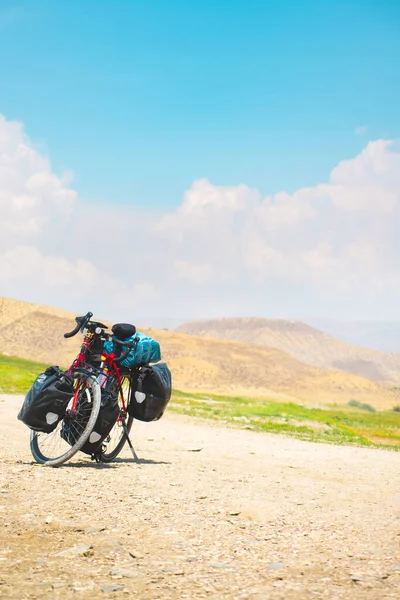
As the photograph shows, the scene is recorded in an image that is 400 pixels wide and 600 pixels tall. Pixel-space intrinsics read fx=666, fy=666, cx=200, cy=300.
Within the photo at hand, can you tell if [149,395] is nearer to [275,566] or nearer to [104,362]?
[104,362]

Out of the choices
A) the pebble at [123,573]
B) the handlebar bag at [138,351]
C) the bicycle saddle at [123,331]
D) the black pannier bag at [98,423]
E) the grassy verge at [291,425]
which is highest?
the bicycle saddle at [123,331]

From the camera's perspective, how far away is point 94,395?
9.36 meters

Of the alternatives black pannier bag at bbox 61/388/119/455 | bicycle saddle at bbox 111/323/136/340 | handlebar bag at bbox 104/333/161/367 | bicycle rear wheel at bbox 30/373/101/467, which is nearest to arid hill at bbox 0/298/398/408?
handlebar bag at bbox 104/333/161/367

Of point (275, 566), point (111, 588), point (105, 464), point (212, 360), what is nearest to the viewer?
point (111, 588)

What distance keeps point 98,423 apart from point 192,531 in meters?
3.35

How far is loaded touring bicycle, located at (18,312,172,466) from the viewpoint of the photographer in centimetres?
933

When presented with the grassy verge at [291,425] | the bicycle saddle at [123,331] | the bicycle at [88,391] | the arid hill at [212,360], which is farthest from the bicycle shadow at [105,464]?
the arid hill at [212,360]

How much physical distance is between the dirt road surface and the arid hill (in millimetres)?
67578

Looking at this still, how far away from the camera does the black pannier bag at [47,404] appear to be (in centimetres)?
931

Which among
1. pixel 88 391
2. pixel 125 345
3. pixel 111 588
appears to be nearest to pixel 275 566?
pixel 111 588

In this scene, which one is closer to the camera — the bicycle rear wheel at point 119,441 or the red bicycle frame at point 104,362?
the red bicycle frame at point 104,362

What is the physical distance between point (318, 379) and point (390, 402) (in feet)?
69.7

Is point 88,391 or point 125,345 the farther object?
point 125,345

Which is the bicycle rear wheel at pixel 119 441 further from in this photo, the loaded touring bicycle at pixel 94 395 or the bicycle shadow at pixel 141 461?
the bicycle shadow at pixel 141 461
